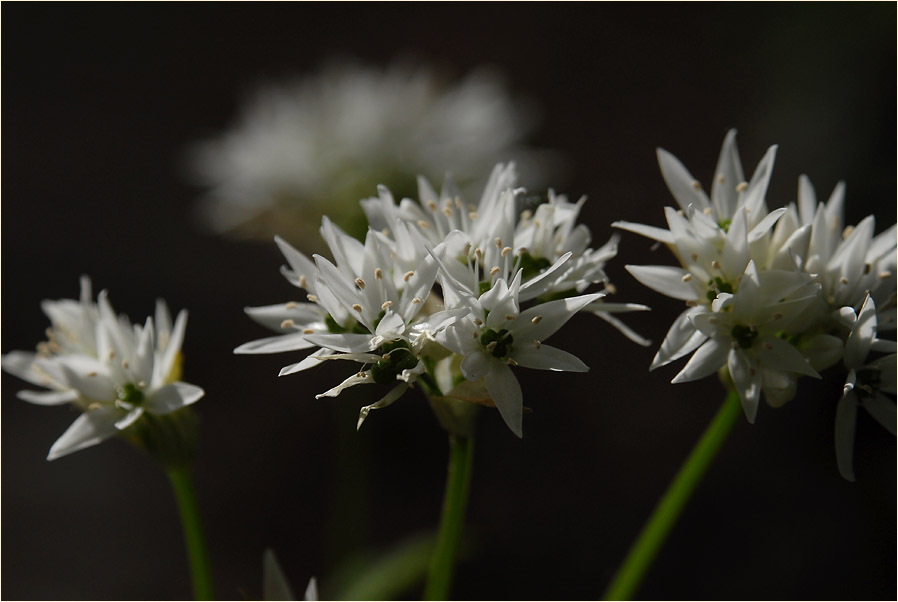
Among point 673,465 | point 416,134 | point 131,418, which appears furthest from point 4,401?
point 673,465

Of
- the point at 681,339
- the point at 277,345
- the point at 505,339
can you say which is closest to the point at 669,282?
the point at 681,339

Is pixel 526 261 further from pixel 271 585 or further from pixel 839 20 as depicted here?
pixel 839 20

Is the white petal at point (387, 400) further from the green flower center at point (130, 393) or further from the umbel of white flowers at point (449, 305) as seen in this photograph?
the green flower center at point (130, 393)

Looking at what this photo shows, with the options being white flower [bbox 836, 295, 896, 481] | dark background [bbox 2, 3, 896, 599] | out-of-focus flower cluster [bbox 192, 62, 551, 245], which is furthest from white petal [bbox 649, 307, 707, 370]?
dark background [bbox 2, 3, 896, 599]

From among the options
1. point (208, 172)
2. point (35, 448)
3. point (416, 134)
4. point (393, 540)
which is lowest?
point (393, 540)

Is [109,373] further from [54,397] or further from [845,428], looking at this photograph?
[845,428]

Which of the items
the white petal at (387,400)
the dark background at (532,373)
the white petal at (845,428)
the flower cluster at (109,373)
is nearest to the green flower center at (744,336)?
the white petal at (845,428)
